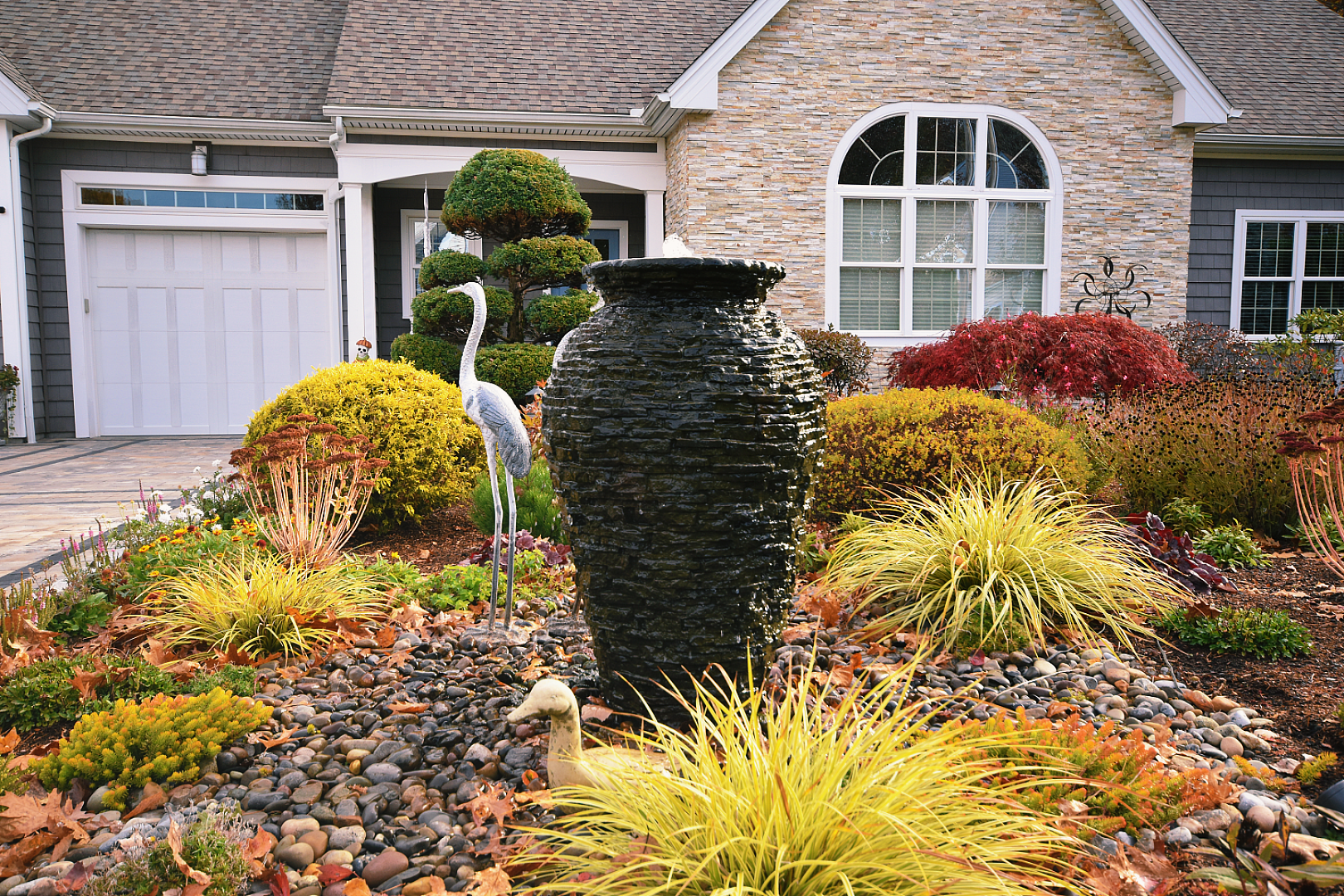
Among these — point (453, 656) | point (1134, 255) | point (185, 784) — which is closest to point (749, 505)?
point (453, 656)

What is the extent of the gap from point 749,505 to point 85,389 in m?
11.4

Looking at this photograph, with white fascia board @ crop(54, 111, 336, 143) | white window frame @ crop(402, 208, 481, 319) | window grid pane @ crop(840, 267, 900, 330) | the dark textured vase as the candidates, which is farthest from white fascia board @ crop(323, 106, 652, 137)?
the dark textured vase

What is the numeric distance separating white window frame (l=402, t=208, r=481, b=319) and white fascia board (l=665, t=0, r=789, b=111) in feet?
11.5

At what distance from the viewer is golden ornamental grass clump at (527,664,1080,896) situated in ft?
5.98

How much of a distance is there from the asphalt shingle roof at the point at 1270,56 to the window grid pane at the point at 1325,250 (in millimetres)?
1415

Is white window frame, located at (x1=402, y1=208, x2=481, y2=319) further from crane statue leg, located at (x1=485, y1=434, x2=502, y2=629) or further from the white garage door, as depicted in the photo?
crane statue leg, located at (x1=485, y1=434, x2=502, y2=629)

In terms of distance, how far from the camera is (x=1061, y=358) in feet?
26.4

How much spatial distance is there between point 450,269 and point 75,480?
389 centimetres

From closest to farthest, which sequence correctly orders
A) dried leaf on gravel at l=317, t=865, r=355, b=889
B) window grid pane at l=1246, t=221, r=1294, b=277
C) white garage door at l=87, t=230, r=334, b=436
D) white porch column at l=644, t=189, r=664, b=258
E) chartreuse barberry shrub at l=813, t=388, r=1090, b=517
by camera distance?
dried leaf on gravel at l=317, t=865, r=355, b=889, chartreuse barberry shrub at l=813, t=388, r=1090, b=517, white porch column at l=644, t=189, r=664, b=258, white garage door at l=87, t=230, r=334, b=436, window grid pane at l=1246, t=221, r=1294, b=277

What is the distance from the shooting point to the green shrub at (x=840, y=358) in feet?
32.2

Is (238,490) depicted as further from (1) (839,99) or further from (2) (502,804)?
(1) (839,99)

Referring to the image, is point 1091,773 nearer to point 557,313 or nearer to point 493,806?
point 493,806

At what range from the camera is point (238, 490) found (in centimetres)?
621

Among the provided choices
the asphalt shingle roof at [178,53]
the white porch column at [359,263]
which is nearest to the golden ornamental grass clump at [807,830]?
the white porch column at [359,263]
